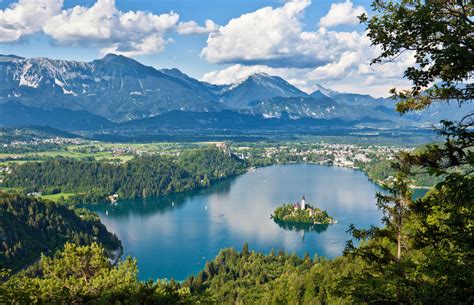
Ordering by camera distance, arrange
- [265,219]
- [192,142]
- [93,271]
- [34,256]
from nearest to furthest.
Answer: [93,271] < [34,256] < [265,219] < [192,142]

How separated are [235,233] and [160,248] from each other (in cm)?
1024

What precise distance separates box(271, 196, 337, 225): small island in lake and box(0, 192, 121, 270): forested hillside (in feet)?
76.0

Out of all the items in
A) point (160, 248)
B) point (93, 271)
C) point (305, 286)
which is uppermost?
point (93, 271)

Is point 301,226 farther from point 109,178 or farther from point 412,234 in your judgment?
point 109,178

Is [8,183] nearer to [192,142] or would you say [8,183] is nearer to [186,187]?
[186,187]

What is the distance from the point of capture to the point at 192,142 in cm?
18662

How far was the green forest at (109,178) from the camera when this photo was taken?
292ft

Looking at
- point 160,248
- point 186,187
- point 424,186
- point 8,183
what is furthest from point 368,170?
point 8,183

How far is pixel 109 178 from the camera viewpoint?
9581 centimetres

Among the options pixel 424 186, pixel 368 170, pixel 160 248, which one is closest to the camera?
pixel 160 248

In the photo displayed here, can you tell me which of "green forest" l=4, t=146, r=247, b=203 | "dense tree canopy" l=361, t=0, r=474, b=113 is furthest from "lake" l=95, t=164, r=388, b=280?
"dense tree canopy" l=361, t=0, r=474, b=113

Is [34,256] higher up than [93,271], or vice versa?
[93,271]

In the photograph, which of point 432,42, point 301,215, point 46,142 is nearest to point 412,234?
point 432,42

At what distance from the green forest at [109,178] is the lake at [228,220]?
20.3ft
